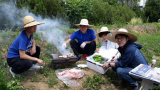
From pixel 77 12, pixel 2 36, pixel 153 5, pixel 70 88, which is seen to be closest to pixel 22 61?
pixel 70 88

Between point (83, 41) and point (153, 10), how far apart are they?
16655mm

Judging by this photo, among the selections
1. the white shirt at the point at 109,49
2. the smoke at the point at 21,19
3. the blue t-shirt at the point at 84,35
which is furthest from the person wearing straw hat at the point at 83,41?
the smoke at the point at 21,19

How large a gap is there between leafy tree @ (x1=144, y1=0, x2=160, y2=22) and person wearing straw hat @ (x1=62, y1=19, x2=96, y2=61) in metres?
16.0

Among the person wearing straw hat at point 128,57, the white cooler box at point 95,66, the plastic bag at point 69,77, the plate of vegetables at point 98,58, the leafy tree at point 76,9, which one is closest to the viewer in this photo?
the person wearing straw hat at point 128,57

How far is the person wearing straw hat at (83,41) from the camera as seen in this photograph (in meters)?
4.72

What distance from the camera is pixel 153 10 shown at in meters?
17.2

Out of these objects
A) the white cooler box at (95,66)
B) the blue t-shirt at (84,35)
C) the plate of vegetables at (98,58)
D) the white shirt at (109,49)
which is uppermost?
the blue t-shirt at (84,35)

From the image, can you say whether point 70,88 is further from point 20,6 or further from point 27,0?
point 27,0

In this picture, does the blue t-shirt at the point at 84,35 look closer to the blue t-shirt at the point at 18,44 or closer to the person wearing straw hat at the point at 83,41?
the person wearing straw hat at the point at 83,41

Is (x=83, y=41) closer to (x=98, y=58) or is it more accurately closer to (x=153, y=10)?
(x=98, y=58)

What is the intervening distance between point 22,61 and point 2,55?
5.43 ft

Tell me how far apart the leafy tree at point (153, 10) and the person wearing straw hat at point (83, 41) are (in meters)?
16.0

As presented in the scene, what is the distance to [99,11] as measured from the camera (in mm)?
10203

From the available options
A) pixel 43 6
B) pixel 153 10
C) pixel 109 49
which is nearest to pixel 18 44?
pixel 109 49
